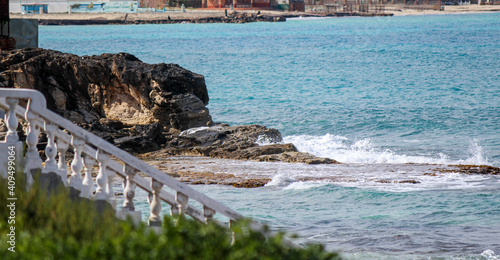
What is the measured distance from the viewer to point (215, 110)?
108 feet

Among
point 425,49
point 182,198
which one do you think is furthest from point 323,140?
point 425,49

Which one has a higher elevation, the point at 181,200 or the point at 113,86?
the point at 113,86

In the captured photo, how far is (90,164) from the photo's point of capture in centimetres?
603

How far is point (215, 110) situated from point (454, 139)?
13422mm

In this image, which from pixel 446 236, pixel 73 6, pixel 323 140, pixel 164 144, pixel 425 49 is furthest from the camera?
pixel 73 6

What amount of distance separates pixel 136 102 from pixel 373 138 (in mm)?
9307

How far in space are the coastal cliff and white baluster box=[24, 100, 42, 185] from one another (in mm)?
11264

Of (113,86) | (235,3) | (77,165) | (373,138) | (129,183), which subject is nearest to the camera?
(129,183)

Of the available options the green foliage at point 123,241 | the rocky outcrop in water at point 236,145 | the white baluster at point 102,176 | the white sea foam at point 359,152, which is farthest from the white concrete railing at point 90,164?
the white sea foam at point 359,152

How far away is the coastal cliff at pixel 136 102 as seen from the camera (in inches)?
708

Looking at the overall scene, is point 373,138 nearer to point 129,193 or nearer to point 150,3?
point 129,193

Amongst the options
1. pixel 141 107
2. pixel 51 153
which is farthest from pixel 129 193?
pixel 141 107

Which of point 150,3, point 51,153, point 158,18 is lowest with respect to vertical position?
point 51,153

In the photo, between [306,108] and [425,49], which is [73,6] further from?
[306,108]
